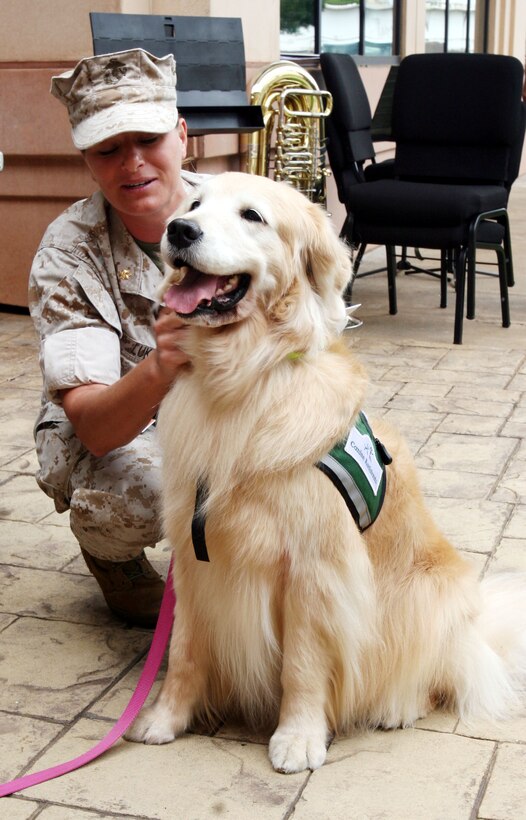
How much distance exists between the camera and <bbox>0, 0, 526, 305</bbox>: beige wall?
591 cm

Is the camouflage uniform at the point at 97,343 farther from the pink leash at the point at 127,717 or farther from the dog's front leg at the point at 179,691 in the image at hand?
the dog's front leg at the point at 179,691

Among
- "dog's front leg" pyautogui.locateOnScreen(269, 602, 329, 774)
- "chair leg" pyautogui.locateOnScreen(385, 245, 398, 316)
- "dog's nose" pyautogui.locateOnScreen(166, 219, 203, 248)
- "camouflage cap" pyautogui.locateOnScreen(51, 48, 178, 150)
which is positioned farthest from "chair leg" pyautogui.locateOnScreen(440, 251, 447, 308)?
"dog's nose" pyautogui.locateOnScreen(166, 219, 203, 248)

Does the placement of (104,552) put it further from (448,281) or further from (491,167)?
(448,281)

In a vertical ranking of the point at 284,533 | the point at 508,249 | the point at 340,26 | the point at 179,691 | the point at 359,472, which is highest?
the point at 340,26

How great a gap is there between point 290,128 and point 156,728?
501 cm

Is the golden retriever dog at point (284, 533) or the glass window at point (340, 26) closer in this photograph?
the golden retriever dog at point (284, 533)

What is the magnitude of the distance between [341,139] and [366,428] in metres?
4.69

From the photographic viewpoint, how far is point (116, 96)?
240 cm

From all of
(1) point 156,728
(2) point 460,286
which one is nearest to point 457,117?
(2) point 460,286

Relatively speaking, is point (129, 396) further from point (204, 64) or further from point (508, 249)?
point (508, 249)

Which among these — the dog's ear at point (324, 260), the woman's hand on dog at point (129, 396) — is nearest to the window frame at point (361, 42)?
the woman's hand on dog at point (129, 396)

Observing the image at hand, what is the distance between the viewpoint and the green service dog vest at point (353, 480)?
211 cm

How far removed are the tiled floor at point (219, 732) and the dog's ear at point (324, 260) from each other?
100 centimetres

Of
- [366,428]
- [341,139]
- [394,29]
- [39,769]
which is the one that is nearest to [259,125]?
[341,139]
